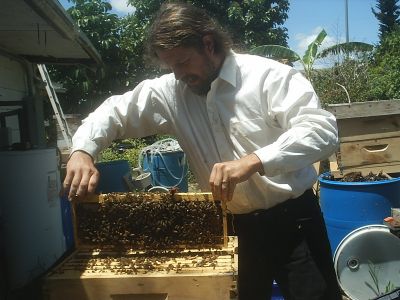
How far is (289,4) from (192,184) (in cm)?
1186

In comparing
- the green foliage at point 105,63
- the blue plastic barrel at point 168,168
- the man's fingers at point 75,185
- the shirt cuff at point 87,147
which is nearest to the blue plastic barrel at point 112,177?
the blue plastic barrel at point 168,168

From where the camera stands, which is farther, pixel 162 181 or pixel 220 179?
pixel 162 181

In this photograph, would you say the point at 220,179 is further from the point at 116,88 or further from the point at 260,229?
the point at 116,88

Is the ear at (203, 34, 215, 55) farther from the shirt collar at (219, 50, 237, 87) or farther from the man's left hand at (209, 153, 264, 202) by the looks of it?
the man's left hand at (209, 153, 264, 202)

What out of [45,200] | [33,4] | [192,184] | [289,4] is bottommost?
[192,184]

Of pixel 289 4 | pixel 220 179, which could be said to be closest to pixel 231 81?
pixel 220 179

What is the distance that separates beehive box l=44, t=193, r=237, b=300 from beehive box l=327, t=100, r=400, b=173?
2.70m

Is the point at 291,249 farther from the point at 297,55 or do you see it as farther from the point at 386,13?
Result: the point at 386,13

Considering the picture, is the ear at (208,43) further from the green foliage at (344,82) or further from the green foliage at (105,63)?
the green foliage at (105,63)

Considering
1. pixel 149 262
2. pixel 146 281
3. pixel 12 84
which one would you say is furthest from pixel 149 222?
pixel 12 84

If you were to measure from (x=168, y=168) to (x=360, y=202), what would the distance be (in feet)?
15.4

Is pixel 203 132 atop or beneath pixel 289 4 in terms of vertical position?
beneath

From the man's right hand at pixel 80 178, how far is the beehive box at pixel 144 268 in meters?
0.27

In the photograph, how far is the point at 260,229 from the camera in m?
2.08
